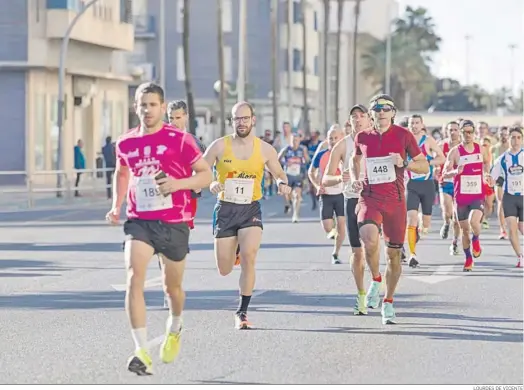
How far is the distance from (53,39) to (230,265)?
124 feet

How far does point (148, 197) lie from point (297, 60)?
85302mm

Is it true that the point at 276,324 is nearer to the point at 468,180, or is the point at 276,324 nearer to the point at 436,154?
the point at 436,154

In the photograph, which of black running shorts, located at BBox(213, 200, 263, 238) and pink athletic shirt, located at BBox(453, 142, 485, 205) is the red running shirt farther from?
pink athletic shirt, located at BBox(453, 142, 485, 205)

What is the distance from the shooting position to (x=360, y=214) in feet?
43.8

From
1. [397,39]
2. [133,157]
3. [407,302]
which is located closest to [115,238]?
[407,302]

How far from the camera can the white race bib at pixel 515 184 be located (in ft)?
63.9

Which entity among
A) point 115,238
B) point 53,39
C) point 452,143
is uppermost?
point 53,39

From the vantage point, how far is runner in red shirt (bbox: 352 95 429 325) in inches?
516

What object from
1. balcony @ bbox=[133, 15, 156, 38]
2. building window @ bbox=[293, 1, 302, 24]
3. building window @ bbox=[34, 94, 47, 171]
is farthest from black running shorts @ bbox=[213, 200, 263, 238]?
building window @ bbox=[293, 1, 302, 24]

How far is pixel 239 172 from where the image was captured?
12.8 m

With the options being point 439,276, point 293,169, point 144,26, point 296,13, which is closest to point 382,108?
point 439,276

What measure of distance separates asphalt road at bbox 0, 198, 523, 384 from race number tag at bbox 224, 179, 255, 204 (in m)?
1.10

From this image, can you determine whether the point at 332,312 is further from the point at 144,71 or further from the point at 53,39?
Result: the point at 144,71
